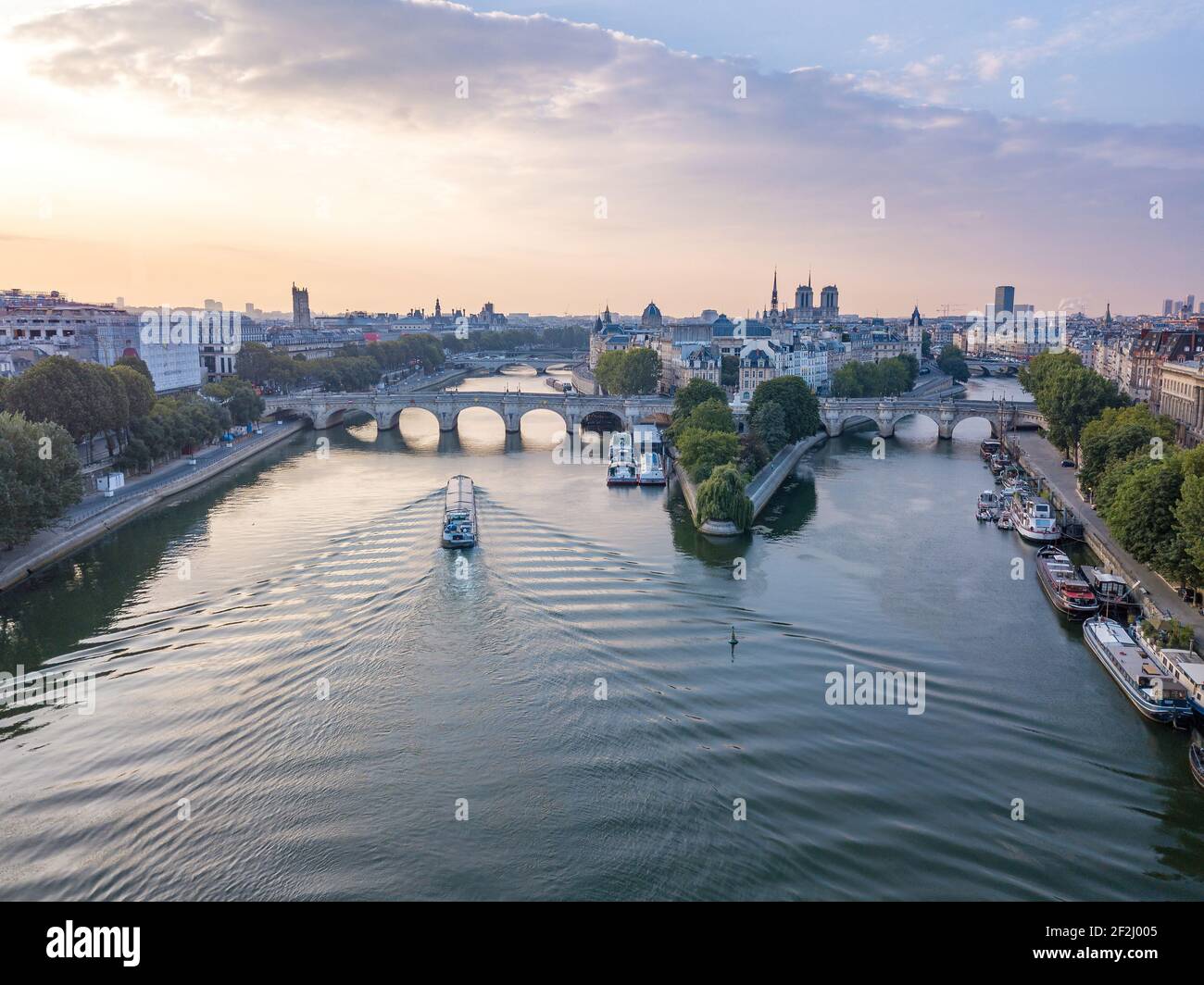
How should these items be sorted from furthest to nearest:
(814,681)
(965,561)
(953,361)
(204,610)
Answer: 1. (953,361)
2. (965,561)
3. (204,610)
4. (814,681)

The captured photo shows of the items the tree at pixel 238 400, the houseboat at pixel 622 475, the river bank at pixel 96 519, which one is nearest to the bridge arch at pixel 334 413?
the tree at pixel 238 400

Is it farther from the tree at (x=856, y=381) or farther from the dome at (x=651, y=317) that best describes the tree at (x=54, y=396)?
the dome at (x=651, y=317)

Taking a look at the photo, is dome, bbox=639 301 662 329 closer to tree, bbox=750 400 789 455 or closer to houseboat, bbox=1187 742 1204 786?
tree, bbox=750 400 789 455

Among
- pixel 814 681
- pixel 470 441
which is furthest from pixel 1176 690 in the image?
pixel 470 441

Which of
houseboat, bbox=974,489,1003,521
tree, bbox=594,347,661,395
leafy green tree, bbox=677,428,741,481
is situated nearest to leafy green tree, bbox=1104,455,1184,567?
houseboat, bbox=974,489,1003,521
